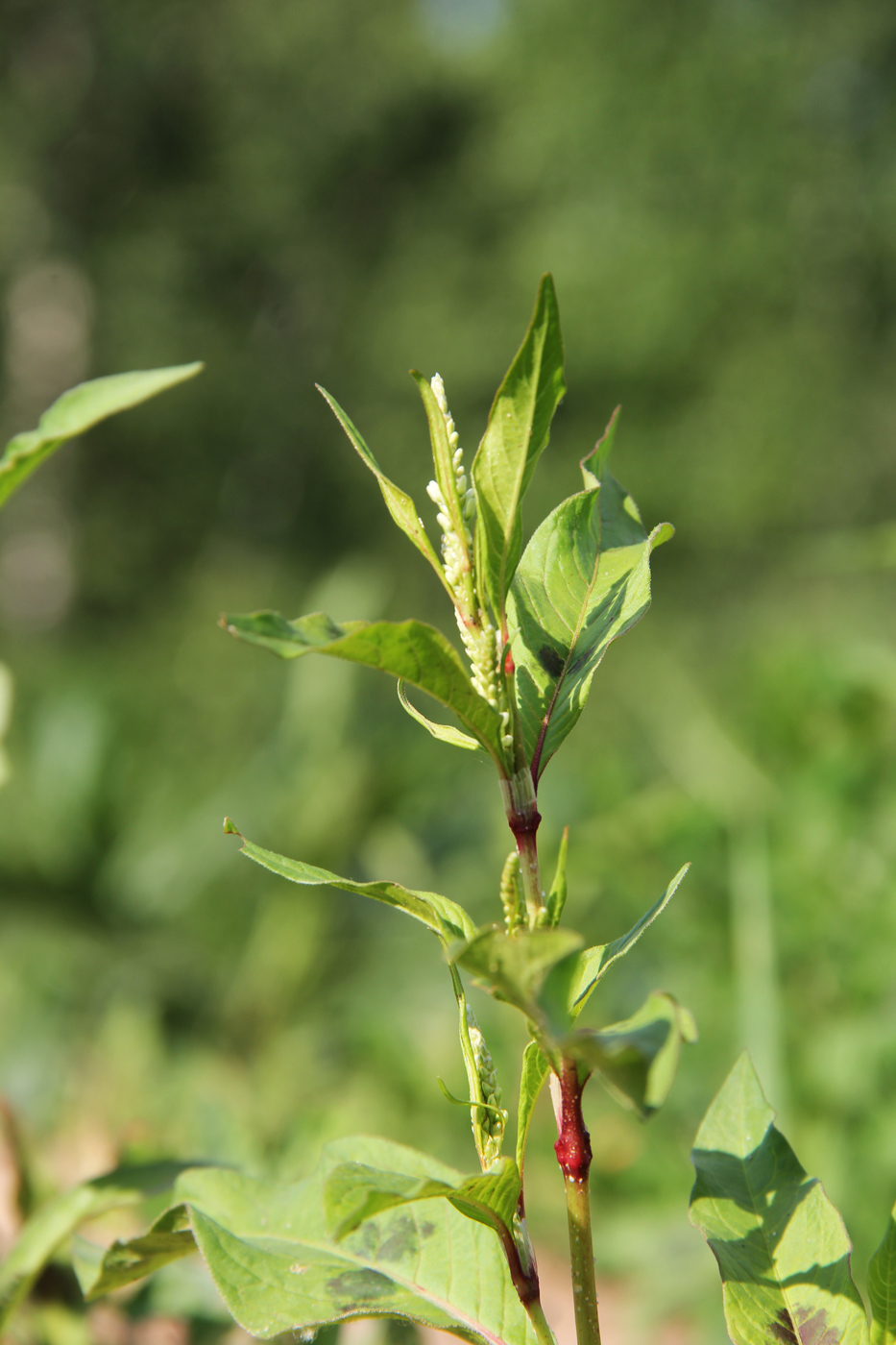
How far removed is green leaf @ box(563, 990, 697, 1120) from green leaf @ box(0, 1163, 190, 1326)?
Result: 0.57 feet

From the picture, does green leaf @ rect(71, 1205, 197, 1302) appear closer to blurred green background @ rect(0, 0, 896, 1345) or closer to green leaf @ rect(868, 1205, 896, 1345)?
green leaf @ rect(868, 1205, 896, 1345)

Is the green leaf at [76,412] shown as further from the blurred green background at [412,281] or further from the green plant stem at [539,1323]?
the blurred green background at [412,281]

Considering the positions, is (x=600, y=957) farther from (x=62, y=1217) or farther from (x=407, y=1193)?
(x=62, y=1217)

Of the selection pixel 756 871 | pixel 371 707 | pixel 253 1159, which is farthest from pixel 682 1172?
pixel 371 707

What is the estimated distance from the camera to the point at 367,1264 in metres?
0.21

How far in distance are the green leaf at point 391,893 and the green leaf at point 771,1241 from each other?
2.7 inches

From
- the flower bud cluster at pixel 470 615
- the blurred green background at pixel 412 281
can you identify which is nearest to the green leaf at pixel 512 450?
the flower bud cluster at pixel 470 615

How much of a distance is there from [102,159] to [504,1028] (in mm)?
6494

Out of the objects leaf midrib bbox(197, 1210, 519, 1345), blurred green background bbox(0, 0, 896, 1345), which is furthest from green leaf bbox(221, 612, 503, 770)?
blurred green background bbox(0, 0, 896, 1345)

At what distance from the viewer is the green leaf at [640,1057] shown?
130 mm

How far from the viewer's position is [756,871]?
23.7 inches

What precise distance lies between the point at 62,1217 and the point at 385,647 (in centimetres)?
20

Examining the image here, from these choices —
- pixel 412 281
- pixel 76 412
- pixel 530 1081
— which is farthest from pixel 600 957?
pixel 412 281

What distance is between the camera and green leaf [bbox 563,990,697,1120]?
5.1 inches
